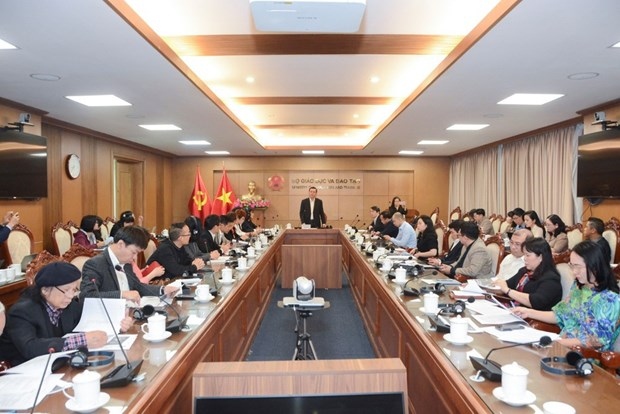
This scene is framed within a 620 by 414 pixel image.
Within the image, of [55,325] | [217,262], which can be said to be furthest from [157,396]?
[217,262]

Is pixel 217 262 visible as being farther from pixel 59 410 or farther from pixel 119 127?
pixel 119 127

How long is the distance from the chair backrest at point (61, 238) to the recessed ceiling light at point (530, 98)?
5914 mm

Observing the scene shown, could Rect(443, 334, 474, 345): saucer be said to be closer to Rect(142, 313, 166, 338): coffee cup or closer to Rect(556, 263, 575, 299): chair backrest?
Rect(142, 313, 166, 338): coffee cup

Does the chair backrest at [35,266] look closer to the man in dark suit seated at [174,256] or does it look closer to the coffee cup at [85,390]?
the man in dark suit seated at [174,256]

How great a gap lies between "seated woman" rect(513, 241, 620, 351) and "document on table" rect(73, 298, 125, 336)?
2.03m

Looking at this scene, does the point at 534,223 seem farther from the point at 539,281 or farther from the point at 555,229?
the point at 539,281

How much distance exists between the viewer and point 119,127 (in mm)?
6898

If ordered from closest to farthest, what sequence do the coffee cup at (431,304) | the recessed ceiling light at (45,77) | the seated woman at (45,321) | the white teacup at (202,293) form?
1. the seated woman at (45,321)
2. the coffee cup at (431,304)
3. the white teacup at (202,293)
4. the recessed ceiling light at (45,77)

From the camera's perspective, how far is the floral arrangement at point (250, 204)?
1020cm

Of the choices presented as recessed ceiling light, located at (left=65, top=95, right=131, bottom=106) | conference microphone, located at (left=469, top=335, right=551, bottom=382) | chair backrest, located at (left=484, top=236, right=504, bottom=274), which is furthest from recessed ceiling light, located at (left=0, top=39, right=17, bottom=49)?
chair backrest, located at (left=484, top=236, right=504, bottom=274)

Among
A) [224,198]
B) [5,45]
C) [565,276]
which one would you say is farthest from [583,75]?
[224,198]

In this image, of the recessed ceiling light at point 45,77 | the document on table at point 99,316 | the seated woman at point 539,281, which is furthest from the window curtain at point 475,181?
the document on table at point 99,316

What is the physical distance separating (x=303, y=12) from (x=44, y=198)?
5.33 meters

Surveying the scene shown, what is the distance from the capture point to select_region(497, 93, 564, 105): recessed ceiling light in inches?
188
